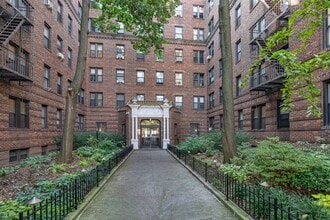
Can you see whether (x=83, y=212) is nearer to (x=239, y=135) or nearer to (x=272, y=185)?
(x=272, y=185)

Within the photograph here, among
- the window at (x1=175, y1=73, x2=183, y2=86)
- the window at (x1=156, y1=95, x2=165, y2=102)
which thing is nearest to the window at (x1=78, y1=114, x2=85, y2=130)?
the window at (x1=156, y1=95, x2=165, y2=102)

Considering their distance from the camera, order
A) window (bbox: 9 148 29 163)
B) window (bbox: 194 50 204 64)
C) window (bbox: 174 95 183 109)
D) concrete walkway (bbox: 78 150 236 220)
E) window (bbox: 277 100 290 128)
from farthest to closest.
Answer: window (bbox: 194 50 204 64), window (bbox: 174 95 183 109), window (bbox: 277 100 290 128), window (bbox: 9 148 29 163), concrete walkway (bbox: 78 150 236 220)

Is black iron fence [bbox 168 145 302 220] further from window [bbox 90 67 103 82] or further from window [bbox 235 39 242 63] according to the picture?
window [bbox 90 67 103 82]

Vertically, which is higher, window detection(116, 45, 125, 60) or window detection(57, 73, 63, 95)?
window detection(116, 45, 125, 60)

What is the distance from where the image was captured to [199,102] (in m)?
36.3

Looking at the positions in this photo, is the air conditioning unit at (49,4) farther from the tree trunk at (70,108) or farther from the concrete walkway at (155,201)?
the concrete walkway at (155,201)

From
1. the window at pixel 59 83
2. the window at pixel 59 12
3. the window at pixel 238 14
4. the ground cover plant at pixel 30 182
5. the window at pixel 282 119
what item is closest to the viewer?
the ground cover plant at pixel 30 182

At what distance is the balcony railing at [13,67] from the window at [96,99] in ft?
50.3

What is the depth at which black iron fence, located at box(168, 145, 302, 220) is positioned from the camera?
484 cm

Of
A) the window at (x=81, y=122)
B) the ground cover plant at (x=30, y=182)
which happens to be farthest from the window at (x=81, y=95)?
the ground cover plant at (x=30, y=182)

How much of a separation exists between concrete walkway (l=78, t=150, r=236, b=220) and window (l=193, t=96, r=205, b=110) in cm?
2488

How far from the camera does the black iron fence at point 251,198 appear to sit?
4836 mm

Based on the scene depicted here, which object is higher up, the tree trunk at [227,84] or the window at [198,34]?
the window at [198,34]

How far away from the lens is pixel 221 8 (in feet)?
40.0
